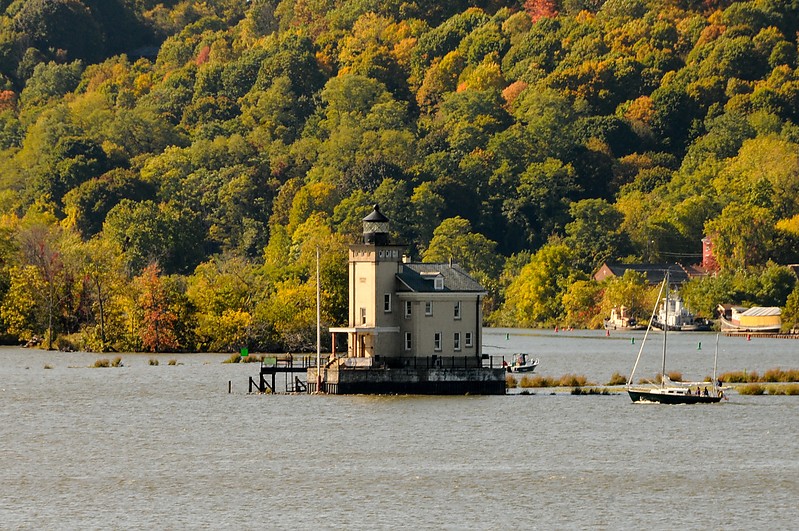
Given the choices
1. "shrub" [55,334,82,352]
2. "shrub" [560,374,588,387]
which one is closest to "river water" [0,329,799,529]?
"shrub" [560,374,588,387]

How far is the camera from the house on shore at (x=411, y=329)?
98.1m

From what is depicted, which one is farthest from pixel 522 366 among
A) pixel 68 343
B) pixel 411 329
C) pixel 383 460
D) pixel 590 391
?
pixel 383 460

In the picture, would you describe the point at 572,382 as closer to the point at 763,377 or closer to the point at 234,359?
the point at 763,377

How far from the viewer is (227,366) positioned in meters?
132

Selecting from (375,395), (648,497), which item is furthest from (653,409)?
(648,497)

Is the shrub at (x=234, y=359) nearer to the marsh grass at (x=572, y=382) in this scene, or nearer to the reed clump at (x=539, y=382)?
the reed clump at (x=539, y=382)

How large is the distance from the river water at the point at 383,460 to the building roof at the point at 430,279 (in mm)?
5599

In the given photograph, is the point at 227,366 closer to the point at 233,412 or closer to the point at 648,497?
the point at 233,412

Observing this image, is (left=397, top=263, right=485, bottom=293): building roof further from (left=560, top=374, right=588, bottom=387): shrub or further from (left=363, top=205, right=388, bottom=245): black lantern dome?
(left=560, top=374, right=588, bottom=387): shrub

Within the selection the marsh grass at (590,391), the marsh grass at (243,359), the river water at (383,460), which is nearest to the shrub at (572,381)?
the marsh grass at (590,391)

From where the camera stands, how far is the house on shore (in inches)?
3861

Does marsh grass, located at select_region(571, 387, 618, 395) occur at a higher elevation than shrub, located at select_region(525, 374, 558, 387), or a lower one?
lower

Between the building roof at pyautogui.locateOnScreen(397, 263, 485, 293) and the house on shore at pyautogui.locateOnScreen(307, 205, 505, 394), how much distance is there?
50 millimetres

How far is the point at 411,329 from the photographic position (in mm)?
98438
